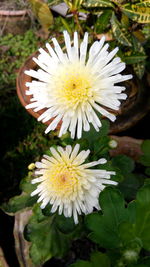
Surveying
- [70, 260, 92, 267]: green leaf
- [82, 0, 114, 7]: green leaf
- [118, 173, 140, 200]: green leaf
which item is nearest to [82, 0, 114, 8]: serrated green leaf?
[82, 0, 114, 7]: green leaf

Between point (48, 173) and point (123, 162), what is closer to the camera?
point (48, 173)

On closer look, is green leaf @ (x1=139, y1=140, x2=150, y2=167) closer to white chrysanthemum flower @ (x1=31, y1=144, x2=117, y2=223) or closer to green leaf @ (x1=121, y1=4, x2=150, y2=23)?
white chrysanthemum flower @ (x1=31, y1=144, x2=117, y2=223)

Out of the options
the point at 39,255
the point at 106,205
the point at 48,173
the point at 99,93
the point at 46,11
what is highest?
the point at 46,11

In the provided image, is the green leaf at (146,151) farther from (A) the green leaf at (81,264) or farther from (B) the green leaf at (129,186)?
(A) the green leaf at (81,264)

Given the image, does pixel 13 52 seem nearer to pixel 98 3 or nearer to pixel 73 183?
pixel 98 3

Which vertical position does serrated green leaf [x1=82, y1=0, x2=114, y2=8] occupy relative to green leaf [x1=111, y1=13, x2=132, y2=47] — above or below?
above

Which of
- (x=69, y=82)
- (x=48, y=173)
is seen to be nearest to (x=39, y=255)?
(x=48, y=173)

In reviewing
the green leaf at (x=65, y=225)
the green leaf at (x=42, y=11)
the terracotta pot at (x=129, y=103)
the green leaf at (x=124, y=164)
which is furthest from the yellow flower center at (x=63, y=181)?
the green leaf at (x=42, y=11)

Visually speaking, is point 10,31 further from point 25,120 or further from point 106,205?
point 106,205
